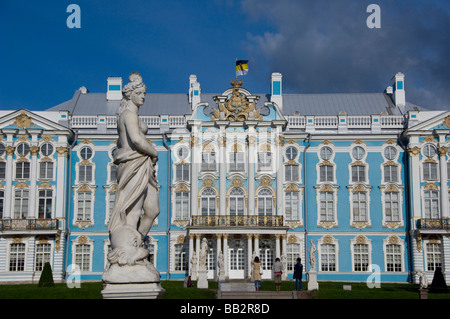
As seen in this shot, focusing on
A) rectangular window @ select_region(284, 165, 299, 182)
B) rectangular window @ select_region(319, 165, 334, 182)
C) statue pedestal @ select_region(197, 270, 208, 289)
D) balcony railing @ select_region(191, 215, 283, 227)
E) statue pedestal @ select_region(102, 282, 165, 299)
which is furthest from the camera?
rectangular window @ select_region(319, 165, 334, 182)

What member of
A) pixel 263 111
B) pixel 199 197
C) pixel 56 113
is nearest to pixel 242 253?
pixel 199 197

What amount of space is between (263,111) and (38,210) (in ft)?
51.3

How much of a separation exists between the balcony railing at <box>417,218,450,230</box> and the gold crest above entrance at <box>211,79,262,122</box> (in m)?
11.8

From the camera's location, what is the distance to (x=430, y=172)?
134ft

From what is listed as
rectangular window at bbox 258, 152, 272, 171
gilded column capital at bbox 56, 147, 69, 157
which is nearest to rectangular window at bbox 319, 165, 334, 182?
rectangular window at bbox 258, 152, 272, 171

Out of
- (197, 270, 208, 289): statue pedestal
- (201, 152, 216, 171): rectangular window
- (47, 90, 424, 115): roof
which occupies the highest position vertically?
(47, 90, 424, 115): roof

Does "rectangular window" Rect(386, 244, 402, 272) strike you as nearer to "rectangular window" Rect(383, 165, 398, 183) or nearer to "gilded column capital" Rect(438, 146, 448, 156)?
"rectangular window" Rect(383, 165, 398, 183)

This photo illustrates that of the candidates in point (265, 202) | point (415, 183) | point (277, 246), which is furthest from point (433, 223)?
point (265, 202)

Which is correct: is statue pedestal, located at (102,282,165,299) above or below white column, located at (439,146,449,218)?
below

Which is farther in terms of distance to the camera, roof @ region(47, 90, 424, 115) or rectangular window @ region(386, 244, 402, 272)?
roof @ region(47, 90, 424, 115)

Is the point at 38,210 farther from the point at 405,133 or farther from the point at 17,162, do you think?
the point at 405,133

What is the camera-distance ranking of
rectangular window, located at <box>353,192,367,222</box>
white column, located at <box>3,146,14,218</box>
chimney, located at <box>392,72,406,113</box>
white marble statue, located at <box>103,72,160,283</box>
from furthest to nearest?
chimney, located at <box>392,72,406,113</box> < rectangular window, located at <box>353,192,367,222</box> < white column, located at <box>3,146,14,218</box> < white marble statue, located at <box>103,72,160,283</box>

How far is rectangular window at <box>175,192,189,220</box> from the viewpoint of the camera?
4150 centimetres
